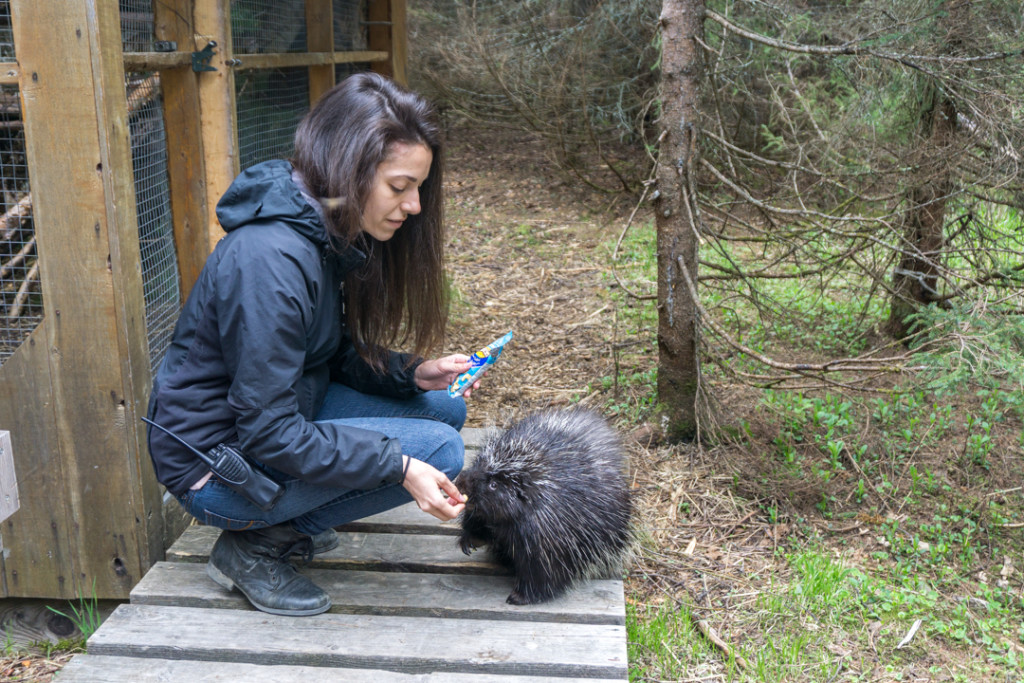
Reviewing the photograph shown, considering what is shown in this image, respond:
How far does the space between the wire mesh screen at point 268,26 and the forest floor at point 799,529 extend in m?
2.16

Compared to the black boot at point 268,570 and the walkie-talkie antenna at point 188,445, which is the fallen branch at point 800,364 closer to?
the black boot at point 268,570

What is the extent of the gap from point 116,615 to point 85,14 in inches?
72.5

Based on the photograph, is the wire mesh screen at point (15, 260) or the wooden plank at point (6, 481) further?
the wire mesh screen at point (15, 260)

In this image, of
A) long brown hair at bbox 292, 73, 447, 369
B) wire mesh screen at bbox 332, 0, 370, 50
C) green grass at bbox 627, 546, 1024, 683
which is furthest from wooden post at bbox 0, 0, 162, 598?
wire mesh screen at bbox 332, 0, 370, 50

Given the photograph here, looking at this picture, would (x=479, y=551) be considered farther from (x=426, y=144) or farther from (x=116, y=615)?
(x=426, y=144)

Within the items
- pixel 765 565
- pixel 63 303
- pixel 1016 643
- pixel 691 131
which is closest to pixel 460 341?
pixel 691 131

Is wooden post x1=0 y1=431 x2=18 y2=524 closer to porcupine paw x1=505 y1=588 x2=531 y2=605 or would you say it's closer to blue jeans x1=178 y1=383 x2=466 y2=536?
blue jeans x1=178 y1=383 x2=466 y2=536

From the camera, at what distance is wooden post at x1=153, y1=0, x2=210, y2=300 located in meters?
3.46

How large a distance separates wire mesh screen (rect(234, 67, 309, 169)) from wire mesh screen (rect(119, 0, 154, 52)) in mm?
768

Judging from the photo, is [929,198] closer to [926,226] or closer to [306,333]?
[926,226]

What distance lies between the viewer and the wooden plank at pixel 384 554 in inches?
119

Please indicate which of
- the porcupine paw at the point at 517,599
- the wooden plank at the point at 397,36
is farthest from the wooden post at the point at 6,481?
the wooden plank at the point at 397,36

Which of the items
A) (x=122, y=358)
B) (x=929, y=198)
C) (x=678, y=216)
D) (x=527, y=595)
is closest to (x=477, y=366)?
(x=527, y=595)

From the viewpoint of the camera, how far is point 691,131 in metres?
3.89
